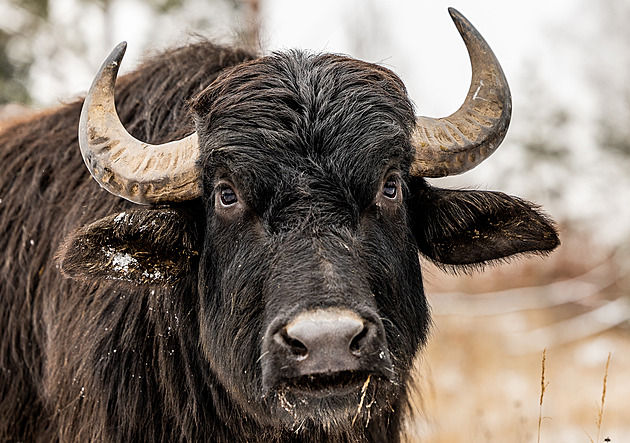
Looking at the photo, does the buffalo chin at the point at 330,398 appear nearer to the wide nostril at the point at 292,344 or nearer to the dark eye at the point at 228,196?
the wide nostril at the point at 292,344

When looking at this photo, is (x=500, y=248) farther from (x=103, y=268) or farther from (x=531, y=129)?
(x=531, y=129)

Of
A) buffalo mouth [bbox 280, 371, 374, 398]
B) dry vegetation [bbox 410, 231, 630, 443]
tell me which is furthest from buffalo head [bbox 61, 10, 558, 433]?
dry vegetation [bbox 410, 231, 630, 443]

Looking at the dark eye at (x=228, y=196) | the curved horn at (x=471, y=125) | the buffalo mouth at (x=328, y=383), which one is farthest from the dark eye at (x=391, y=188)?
the buffalo mouth at (x=328, y=383)

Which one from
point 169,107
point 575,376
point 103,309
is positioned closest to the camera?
point 103,309

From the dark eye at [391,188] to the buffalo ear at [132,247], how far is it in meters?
1.14

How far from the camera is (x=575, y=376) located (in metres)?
14.6

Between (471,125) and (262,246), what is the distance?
63.4 inches

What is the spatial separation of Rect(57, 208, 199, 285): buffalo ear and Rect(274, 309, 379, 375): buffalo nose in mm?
1167

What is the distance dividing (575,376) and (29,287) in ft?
40.6

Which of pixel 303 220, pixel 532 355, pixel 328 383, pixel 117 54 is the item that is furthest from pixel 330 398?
pixel 532 355

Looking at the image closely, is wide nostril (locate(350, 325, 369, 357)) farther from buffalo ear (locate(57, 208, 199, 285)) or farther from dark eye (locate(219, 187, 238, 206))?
buffalo ear (locate(57, 208, 199, 285))

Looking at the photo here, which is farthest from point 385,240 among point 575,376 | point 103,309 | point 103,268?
point 575,376

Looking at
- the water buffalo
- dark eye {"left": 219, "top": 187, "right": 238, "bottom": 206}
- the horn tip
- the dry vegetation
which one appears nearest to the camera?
the water buffalo

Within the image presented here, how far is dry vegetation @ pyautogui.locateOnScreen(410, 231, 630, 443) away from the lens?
377 inches
